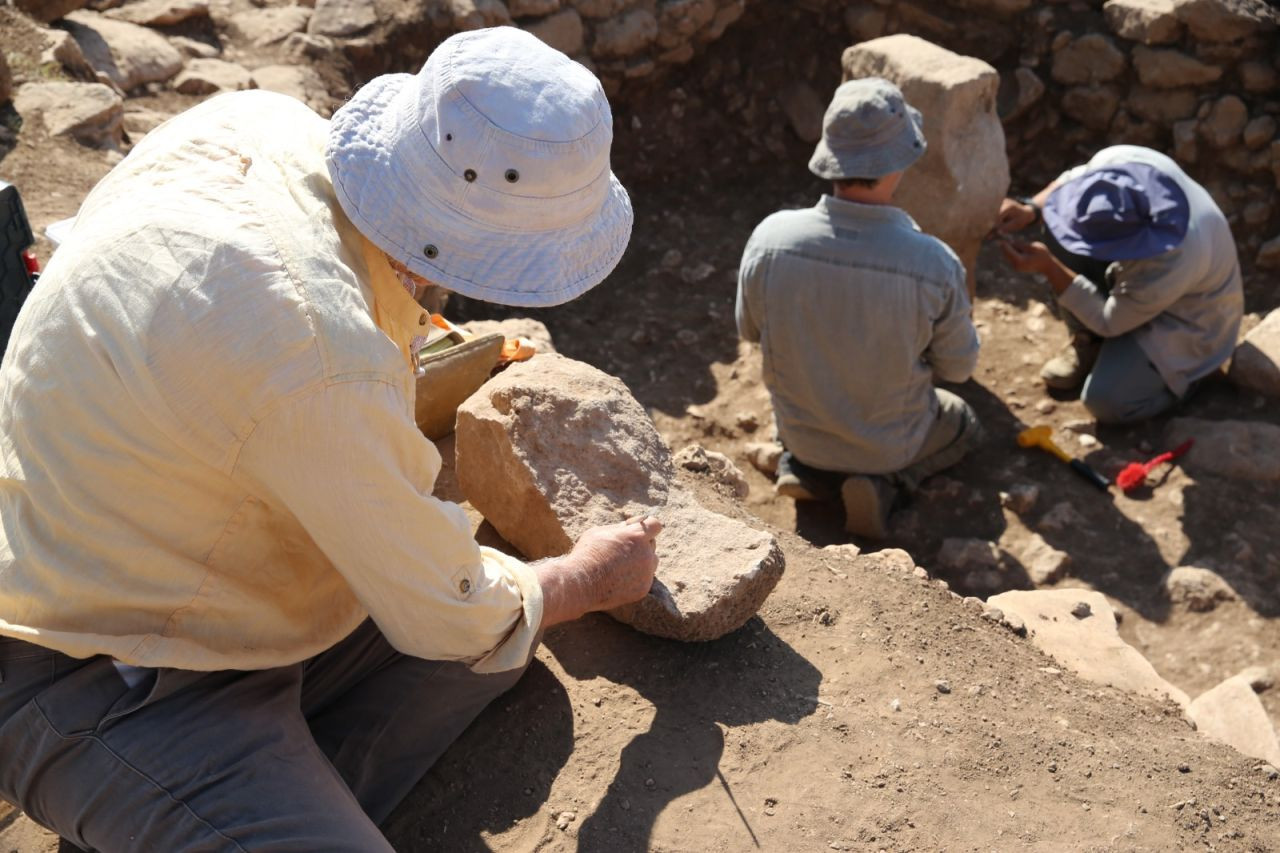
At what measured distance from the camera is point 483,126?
184 centimetres

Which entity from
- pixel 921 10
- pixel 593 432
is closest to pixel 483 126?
pixel 593 432

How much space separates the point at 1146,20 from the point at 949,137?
1537 millimetres

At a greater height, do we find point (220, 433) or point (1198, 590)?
point (220, 433)

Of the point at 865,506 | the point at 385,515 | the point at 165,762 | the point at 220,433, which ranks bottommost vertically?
the point at 865,506

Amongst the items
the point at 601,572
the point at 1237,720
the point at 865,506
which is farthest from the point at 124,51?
the point at 1237,720

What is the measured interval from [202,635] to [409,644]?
353mm

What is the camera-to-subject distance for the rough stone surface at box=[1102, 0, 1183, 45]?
577 centimetres

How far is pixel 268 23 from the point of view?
227 inches

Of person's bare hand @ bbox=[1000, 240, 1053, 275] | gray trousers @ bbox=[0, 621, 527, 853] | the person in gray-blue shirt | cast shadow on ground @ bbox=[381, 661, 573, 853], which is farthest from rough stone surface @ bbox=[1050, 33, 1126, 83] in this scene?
gray trousers @ bbox=[0, 621, 527, 853]

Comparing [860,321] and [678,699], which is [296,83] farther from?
[678,699]

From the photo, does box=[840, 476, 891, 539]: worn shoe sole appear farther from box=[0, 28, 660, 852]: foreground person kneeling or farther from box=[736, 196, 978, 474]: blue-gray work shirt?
box=[0, 28, 660, 852]: foreground person kneeling

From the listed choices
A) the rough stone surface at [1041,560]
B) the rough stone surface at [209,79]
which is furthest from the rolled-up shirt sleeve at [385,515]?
the rough stone surface at [209,79]

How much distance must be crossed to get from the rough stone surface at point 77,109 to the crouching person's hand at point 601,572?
3.41 meters

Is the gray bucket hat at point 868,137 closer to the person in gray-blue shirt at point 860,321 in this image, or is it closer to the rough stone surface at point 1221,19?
the person in gray-blue shirt at point 860,321
